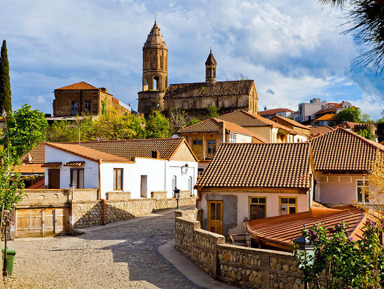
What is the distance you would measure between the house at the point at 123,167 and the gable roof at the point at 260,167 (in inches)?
300

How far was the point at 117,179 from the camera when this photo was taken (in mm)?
29859

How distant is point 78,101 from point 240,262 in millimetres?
60496

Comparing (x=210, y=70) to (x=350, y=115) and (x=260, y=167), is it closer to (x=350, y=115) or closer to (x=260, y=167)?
(x=350, y=115)

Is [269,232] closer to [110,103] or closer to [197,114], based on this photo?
[110,103]

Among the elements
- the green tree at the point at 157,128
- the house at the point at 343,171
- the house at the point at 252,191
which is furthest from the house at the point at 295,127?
the house at the point at 252,191

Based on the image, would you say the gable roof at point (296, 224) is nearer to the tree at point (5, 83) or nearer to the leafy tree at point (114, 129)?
the leafy tree at point (114, 129)

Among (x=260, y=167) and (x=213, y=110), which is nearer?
(x=260, y=167)

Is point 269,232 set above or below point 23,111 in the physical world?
below

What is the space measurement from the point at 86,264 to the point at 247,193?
8.44 metres

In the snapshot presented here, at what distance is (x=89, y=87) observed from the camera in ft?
232

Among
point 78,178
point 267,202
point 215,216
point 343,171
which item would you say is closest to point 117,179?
point 78,178

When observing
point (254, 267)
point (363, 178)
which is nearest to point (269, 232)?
point (254, 267)

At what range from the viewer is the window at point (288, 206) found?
21.2 m

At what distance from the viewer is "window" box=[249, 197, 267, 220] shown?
70.7ft
